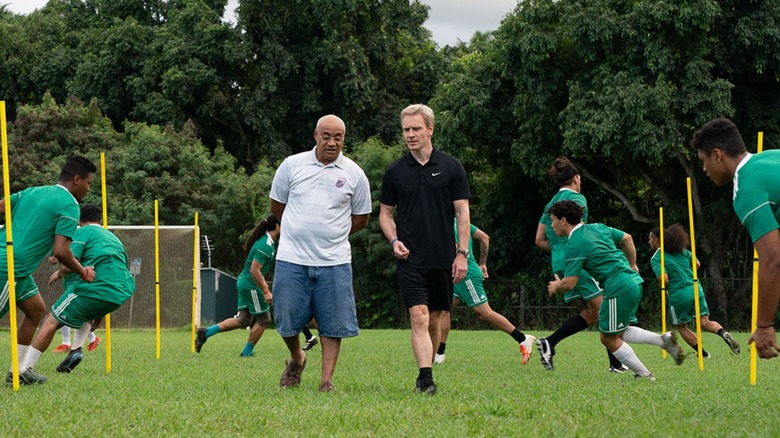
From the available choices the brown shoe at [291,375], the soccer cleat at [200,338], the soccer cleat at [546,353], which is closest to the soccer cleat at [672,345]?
the soccer cleat at [546,353]

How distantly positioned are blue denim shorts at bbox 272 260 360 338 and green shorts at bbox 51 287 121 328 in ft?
9.87

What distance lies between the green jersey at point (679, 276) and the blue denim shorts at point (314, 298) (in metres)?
6.99

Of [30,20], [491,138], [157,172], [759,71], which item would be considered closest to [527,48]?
[491,138]

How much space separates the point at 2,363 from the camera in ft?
39.4

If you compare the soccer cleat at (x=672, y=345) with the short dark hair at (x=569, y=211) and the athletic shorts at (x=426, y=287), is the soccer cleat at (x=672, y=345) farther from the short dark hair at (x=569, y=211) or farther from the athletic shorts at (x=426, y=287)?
the athletic shorts at (x=426, y=287)

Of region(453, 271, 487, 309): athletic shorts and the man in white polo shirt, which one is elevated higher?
the man in white polo shirt

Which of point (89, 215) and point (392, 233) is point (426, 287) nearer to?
point (392, 233)

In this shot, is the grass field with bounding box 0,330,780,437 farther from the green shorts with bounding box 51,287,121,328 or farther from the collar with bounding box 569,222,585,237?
the collar with bounding box 569,222,585,237

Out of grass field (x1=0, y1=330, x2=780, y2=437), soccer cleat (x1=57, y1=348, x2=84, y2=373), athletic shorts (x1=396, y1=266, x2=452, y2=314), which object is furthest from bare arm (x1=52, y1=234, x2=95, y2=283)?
athletic shorts (x1=396, y1=266, x2=452, y2=314)

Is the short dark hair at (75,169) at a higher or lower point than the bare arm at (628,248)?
higher

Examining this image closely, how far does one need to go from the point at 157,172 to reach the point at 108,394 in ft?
95.8

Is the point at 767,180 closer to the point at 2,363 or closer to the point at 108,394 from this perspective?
the point at 108,394

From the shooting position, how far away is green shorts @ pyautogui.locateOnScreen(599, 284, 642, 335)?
31.6ft

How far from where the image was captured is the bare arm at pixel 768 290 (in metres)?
5.18
